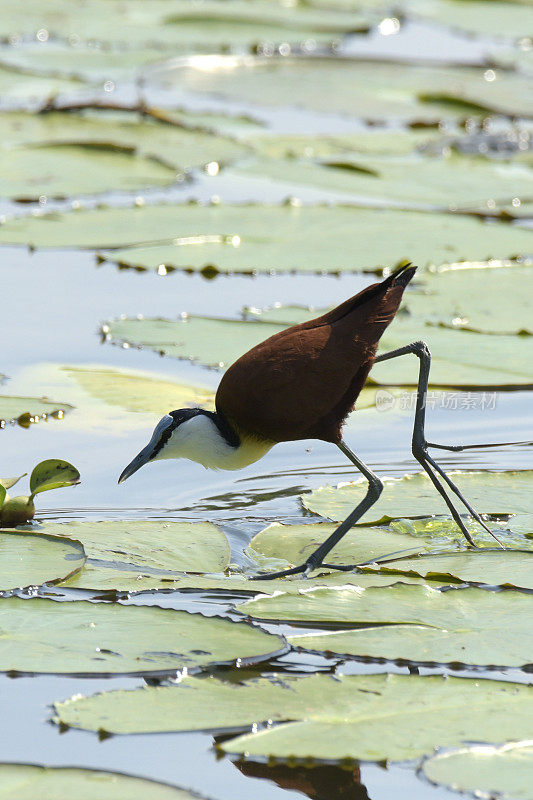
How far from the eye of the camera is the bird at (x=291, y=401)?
361 cm

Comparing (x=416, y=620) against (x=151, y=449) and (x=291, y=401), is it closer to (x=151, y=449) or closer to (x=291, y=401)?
(x=291, y=401)

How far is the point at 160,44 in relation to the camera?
1011 centimetres

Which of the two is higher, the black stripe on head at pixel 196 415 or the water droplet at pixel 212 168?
the water droplet at pixel 212 168

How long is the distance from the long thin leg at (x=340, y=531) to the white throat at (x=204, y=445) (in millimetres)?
319

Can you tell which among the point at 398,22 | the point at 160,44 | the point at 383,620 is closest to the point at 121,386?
the point at 383,620

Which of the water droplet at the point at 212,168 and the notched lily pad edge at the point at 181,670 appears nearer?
the notched lily pad edge at the point at 181,670

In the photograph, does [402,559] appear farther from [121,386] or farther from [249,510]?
[121,386]

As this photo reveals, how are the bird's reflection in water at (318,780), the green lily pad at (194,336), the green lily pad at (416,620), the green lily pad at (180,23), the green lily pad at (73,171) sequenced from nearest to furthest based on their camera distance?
the bird's reflection in water at (318,780)
the green lily pad at (416,620)
the green lily pad at (194,336)
the green lily pad at (73,171)
the green lily pad at (180,23)

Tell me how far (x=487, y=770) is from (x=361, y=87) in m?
7.86

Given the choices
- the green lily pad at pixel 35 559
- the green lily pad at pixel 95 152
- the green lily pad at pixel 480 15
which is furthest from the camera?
the green lily pad at pixel 480 15

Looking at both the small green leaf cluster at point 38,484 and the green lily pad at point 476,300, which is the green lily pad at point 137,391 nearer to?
the small green leaf cluster at point 38,484

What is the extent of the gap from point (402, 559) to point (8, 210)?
4.22 m

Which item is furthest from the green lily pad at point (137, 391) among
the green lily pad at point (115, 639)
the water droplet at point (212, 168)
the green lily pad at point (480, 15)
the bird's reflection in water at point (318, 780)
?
the green lily pad at point (480, 15)

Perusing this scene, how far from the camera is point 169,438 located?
3.67m
